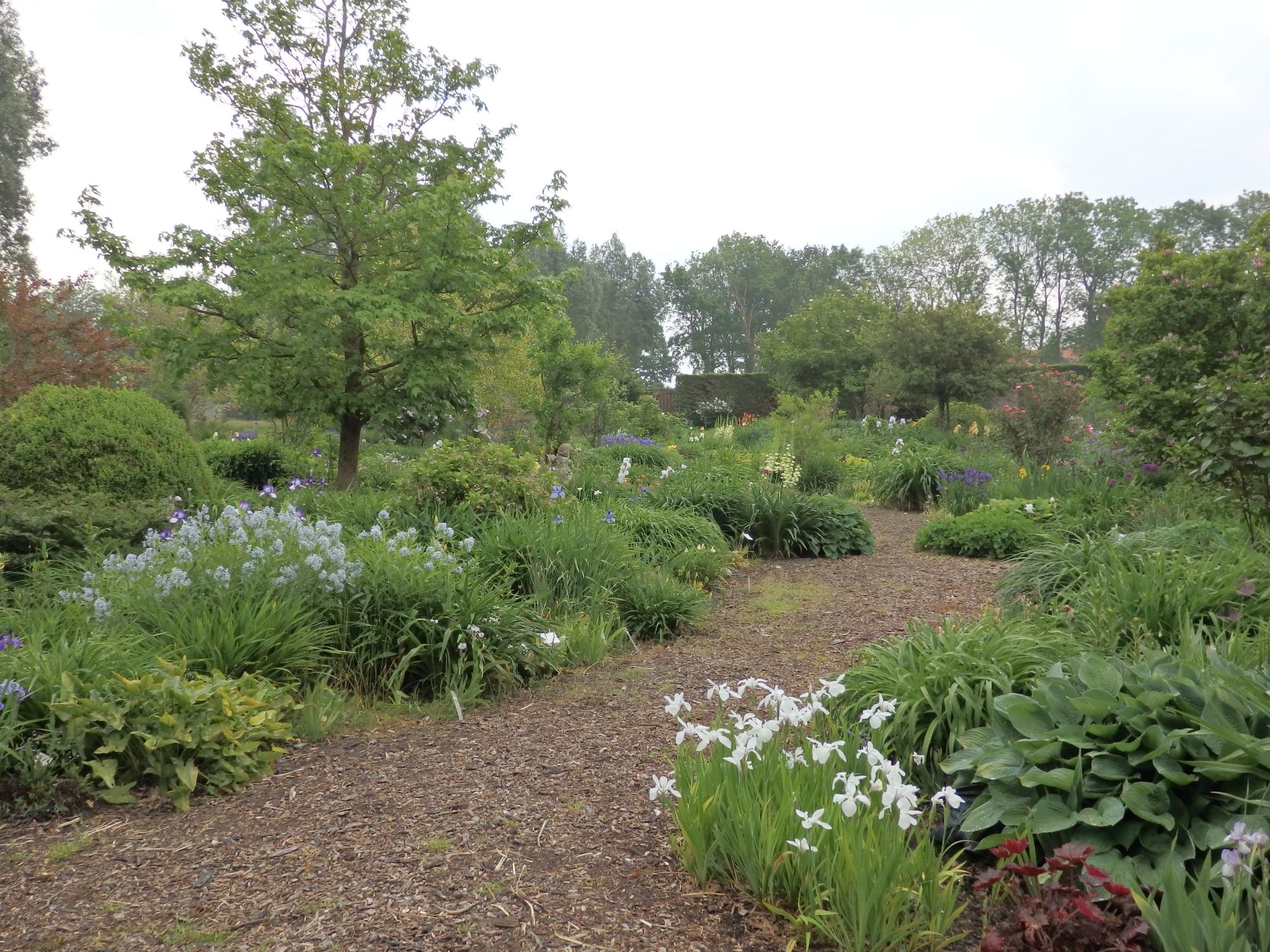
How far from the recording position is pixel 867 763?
2523mm

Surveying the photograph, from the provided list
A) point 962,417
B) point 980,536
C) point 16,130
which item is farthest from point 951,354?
point 16,130

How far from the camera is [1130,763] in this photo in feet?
7.12

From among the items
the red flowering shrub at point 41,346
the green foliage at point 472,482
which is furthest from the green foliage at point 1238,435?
the red flowering shrub at point 41,346

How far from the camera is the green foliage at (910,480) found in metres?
10.4

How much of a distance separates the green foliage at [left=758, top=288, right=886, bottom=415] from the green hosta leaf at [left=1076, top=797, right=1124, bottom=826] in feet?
70.9

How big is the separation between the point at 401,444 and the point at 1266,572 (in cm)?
1288

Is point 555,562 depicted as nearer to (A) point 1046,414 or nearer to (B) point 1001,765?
(B) point 1001,765

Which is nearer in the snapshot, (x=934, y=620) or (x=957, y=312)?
(x=934, y=620)

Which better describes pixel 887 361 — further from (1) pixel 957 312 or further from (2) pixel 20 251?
Answer: (2) pixel 20 251

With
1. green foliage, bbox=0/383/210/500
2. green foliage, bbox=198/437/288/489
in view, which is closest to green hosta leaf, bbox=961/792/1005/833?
green foliage, bbox=0/383/210/500

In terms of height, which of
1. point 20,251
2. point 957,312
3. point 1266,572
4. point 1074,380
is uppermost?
point 20,251

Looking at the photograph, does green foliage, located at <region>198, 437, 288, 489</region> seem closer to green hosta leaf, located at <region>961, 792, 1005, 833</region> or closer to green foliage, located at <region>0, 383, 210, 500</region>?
green foliage, located at <region>0, 383, 210, 500</region>

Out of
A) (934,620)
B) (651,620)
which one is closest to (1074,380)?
(934,620)

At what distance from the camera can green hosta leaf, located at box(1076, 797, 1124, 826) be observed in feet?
6.72
